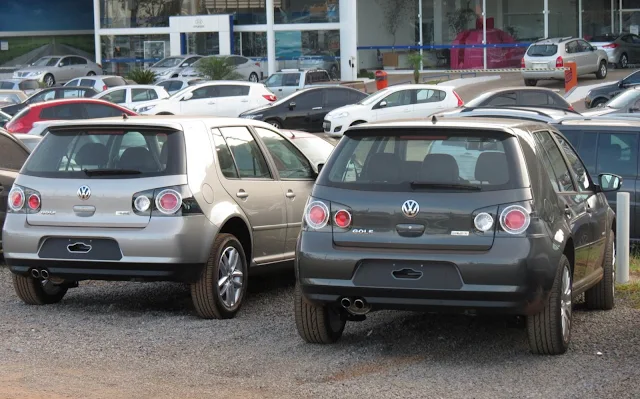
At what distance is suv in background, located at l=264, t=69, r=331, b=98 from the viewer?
4097 cm

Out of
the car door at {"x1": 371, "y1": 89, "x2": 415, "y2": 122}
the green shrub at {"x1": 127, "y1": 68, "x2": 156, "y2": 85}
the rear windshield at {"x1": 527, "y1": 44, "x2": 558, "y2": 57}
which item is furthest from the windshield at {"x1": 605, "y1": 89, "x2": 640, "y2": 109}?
the green shrub at {"x1": 127, "y1": 68, "x2": 156, "y2": 85}

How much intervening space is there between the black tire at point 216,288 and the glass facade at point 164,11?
48863 mm

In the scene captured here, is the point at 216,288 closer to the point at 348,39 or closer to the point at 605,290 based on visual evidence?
the point at 605,290

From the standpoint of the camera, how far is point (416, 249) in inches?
274

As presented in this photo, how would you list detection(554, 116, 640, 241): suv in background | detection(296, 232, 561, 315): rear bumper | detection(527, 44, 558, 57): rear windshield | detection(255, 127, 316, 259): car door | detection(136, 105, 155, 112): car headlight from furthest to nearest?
1. detection(527, 44, 558, 57): rear windshield
2. detection(136, 105, 155, 112): car headlight
3. detection(554, 116, 640, 241): suv in background
4. detection(255, 127, 316, 259): car door
5. detection(296, 232, 561, 315): rear bumper

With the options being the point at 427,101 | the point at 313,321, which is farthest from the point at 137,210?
the point at 427,101

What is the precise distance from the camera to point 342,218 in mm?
7129

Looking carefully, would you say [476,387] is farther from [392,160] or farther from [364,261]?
[392,160]

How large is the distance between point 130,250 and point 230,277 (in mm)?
901

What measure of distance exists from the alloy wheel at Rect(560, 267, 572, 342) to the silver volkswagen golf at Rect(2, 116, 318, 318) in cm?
268


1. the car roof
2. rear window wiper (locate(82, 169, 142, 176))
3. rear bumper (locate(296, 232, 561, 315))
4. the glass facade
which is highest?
the glass facade

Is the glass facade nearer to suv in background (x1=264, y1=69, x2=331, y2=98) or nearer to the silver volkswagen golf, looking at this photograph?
suv in background (x1=264, y1=69, x2=331, y2=98)

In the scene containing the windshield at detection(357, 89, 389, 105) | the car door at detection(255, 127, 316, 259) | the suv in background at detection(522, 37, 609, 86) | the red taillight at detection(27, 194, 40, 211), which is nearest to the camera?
the red taillight at detection(27, 194, 40, 211)

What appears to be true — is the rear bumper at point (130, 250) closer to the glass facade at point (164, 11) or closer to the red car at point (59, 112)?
the red car at point (59, 112)
